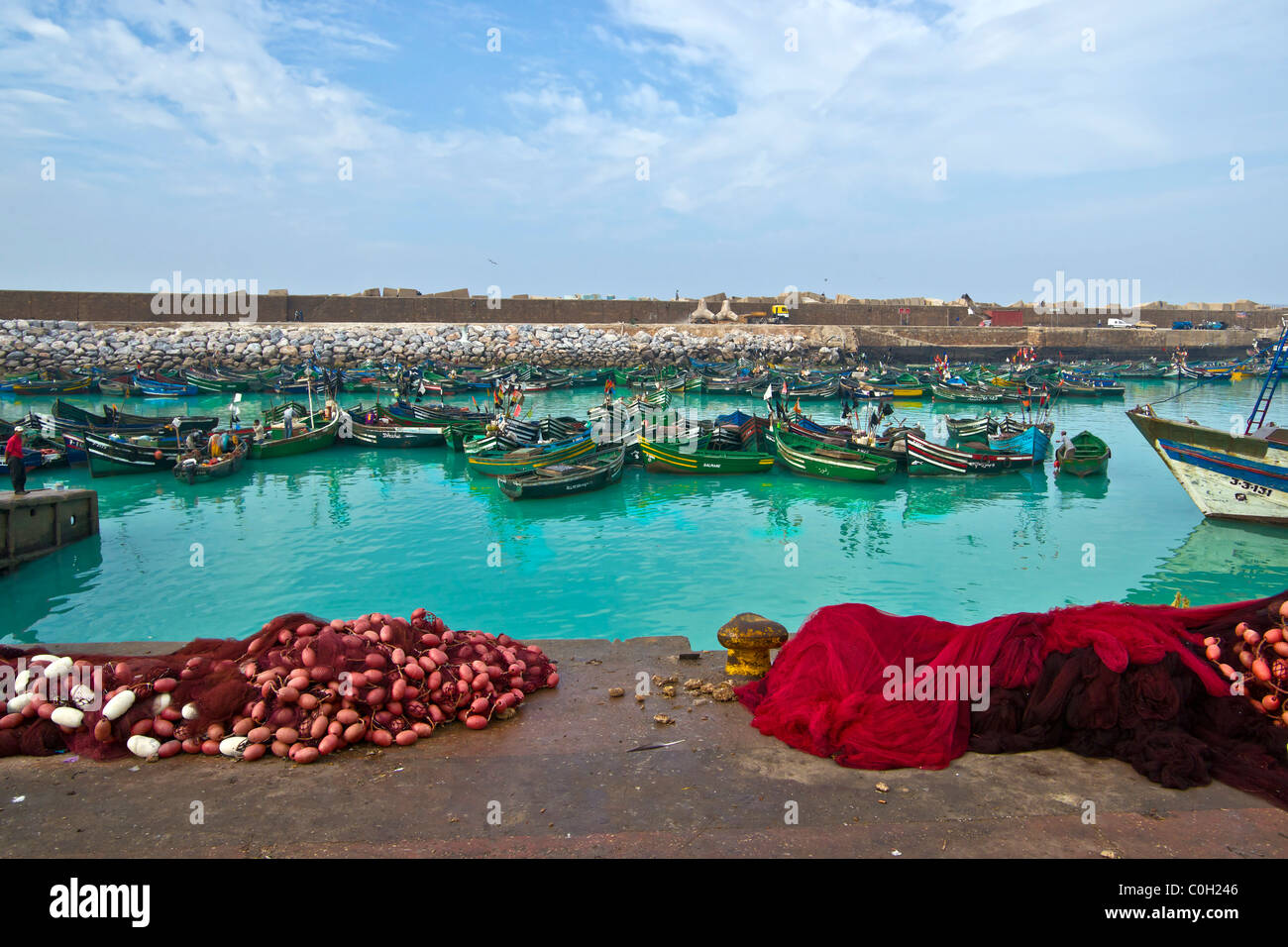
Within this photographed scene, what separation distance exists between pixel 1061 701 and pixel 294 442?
2309 centimetres

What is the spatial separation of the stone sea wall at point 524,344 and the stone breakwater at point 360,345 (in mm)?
64

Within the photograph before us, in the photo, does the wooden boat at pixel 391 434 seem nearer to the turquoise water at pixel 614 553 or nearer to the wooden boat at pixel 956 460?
the turquoise water at pixel 614 553

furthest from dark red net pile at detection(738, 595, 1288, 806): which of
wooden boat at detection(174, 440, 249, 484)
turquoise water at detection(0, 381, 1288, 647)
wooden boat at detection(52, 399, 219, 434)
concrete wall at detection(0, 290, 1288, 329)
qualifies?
concrete wall at detection(0, 290, 1288, 329)

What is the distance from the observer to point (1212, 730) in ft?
15.2

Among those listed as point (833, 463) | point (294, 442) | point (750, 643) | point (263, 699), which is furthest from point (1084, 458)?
point (294, 442)

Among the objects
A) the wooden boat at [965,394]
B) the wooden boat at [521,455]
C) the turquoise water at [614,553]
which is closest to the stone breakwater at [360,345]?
the wooden boat at [965,394]

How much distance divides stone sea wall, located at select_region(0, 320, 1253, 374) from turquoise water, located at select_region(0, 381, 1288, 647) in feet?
85.0

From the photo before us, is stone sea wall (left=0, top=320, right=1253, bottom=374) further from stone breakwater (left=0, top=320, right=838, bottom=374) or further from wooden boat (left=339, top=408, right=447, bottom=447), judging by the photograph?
wooden boat (left=339, top=408, right=447, bottom=447)

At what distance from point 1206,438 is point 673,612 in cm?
1183

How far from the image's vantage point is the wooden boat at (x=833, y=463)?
20.2 m

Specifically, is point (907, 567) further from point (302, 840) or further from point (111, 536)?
point (111, 536)

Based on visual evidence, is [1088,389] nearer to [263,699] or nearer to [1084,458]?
[1084,458]

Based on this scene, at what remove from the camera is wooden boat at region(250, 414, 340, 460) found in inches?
900

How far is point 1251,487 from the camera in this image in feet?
51.2
